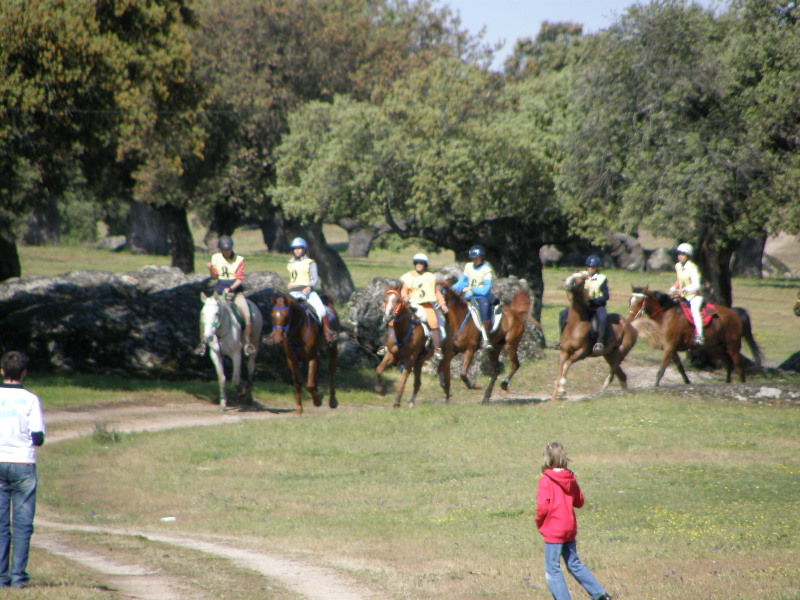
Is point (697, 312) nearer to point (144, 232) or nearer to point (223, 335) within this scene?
point (223, 335)

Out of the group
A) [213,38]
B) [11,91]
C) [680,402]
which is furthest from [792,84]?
[213,38]

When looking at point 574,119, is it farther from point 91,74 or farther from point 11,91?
point 11,91

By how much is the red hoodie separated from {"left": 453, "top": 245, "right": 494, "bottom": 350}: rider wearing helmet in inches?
580

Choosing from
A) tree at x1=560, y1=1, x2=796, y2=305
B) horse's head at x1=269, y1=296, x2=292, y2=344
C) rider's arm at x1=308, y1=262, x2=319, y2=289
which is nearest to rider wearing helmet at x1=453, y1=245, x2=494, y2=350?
rider's arm at x1=308, y1=262, x2=319, y2=289

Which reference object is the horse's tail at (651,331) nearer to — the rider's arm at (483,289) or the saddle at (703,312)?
the saddle at (703,312)

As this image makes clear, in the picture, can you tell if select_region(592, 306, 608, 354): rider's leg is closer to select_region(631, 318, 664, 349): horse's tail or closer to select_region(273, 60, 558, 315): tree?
select_region(631, 318, 664, 349): horse's tail

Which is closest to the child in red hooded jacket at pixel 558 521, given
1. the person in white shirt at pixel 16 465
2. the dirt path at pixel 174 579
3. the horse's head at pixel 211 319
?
the dirt path at pixel 174 579

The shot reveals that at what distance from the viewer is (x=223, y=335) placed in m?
22.7

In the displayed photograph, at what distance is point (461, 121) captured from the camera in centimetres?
3747

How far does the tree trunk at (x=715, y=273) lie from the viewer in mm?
31047

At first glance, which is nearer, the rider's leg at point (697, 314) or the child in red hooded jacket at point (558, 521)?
the child in red hooded jacket at point (558, 521)

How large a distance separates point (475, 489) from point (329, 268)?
31.9 meters

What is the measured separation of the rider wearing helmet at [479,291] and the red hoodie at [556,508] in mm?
14745

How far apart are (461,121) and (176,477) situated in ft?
79.8
